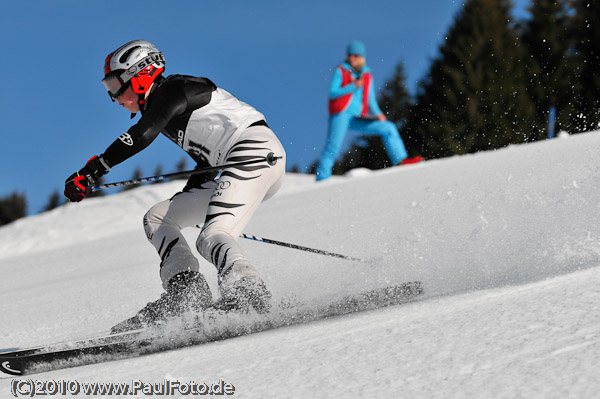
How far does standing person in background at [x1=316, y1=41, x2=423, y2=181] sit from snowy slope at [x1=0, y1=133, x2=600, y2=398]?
60 centimetres

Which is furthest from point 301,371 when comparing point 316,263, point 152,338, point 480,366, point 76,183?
point 316,263

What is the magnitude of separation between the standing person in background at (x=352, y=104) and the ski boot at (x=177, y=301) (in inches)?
226

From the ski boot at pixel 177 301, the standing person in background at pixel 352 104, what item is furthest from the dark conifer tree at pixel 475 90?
the ski boot at pixel 177 301

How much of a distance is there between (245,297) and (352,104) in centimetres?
617

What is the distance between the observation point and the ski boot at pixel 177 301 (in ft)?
11.0

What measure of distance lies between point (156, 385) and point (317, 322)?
95 cm

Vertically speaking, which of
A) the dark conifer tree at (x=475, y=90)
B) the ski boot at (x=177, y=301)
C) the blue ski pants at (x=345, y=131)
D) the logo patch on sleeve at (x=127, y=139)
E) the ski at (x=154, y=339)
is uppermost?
the dark conifer tree at (x=475, y=90)

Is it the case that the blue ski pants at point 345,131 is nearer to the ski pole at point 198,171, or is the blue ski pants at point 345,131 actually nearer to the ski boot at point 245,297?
the ski pole at point 198,171

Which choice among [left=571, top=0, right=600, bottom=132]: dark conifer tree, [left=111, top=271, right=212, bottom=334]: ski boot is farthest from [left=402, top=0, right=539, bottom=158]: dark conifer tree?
[left=111, top=271, right=212, bottom=334]: ski boot

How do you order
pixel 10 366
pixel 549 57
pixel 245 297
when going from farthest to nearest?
pixel 549 57
pixel 245 297
pixel 10 366

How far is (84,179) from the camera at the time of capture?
328cm

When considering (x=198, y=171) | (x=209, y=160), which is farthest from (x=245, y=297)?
(x=209, y=160)

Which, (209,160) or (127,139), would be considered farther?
(209,160)

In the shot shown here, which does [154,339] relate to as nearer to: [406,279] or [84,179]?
[84,179]
